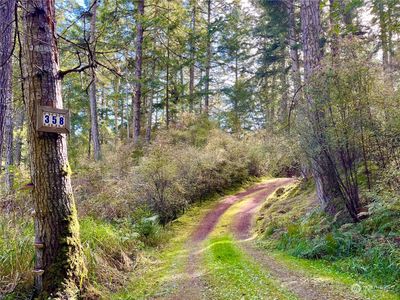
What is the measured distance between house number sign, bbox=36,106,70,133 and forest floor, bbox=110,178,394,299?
2580mm

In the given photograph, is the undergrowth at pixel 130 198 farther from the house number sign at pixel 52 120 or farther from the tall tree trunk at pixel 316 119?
the tall tree trunk at pixel 316 119

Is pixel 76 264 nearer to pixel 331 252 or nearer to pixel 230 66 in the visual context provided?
pixel 331 252

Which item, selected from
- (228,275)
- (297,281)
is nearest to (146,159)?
(228,275)

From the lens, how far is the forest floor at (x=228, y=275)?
13.8ft

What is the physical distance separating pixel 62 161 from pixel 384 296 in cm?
438

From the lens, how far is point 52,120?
3.80 m

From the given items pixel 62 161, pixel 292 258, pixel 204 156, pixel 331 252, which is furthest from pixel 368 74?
pixel 204 156

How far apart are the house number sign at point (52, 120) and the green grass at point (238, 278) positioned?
3.10 meters

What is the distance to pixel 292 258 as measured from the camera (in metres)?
6.02

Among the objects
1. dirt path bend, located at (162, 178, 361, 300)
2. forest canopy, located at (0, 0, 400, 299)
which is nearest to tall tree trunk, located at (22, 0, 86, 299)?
forest canopy, located at (0, 0, 400, 299)

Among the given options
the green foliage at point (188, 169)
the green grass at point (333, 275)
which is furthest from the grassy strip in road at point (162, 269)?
the green grass at point (333, 275)

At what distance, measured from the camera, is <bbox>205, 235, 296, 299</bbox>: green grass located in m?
4.20

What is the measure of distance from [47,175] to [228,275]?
3207 mm

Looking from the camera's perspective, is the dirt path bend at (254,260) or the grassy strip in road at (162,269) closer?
the dirt path bend at (254,260)
